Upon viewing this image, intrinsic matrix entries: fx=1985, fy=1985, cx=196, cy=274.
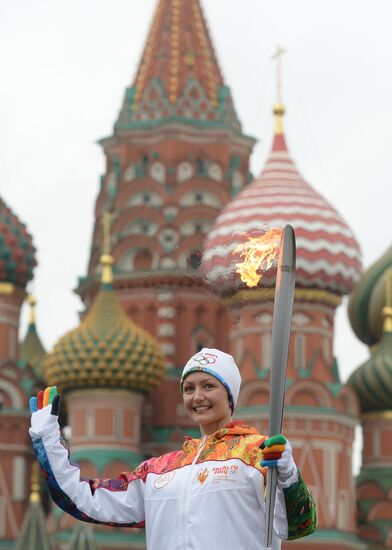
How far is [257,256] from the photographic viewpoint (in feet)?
25.7

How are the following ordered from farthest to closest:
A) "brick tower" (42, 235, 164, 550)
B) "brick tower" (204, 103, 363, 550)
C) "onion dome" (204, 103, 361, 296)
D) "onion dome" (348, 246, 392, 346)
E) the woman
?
"onion dome" (348, 246, 392, 346) → "brick tower" (42, 235, 164, 550) → "onion dome" (204, 103, 361, 296) → "brick tower" (204, 103, 363, 550) → the woman

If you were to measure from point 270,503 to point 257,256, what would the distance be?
48.1 inches

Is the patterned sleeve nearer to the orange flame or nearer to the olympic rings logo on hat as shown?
the olympic rings logo on hat

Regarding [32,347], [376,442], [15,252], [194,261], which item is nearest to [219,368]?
[194,261]

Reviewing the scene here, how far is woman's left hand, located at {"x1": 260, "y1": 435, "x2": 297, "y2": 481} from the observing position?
274 inches

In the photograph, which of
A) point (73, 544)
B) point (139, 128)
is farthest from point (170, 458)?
point (139, 128)

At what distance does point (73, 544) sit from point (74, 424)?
10.5 feet

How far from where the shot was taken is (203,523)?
7254 millimetres

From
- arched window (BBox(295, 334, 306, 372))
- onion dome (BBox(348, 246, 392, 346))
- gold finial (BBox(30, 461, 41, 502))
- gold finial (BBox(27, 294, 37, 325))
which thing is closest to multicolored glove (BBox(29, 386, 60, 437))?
gold finial (BBox(30, 461, 41, 502))

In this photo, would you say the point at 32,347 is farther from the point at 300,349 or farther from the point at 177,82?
the point at 300,349

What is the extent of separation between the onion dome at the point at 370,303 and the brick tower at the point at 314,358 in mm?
3625

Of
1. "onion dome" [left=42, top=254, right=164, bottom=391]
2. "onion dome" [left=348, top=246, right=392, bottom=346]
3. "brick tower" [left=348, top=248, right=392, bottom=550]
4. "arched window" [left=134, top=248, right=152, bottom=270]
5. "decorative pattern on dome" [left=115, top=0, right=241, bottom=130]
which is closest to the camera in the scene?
"onion dome" [left=42, top=254, right=164, bottom=391]

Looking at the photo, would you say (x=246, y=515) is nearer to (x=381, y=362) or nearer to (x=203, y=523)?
(x=203, y=523)

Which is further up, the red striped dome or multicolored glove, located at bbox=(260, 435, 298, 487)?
the red striped dome
